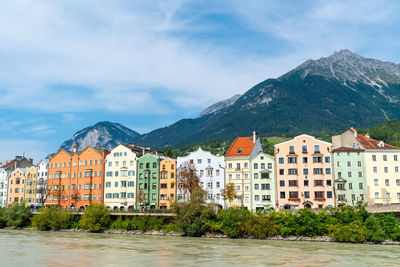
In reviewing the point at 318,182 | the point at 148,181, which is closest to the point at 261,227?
the point at 318,182

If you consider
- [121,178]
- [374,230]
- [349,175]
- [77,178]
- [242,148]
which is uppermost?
[242,148]

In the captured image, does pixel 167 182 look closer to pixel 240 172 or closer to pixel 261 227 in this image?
pixel 240 172

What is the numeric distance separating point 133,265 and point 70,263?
6702 millimetres

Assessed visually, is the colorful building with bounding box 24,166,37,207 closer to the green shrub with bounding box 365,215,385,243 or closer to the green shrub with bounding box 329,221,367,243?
the green shrub with bounding box 329,221,367,243

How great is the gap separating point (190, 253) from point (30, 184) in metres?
87.9

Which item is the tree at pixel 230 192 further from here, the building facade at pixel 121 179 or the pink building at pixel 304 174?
the building facade at pixel 121 179

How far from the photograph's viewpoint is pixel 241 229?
68375mm

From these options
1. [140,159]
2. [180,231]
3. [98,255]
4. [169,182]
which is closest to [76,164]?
[140,159]

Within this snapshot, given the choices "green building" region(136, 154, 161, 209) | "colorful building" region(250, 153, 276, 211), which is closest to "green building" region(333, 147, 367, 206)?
"colorful building" region(250, 153, 276, 211)

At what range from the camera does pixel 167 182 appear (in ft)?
324

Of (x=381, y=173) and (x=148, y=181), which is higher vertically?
(x=381, y=173)

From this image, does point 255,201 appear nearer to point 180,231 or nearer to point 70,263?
point 180,231

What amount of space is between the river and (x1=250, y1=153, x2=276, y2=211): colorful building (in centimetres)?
2699

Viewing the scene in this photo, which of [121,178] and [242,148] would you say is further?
[121,178]
